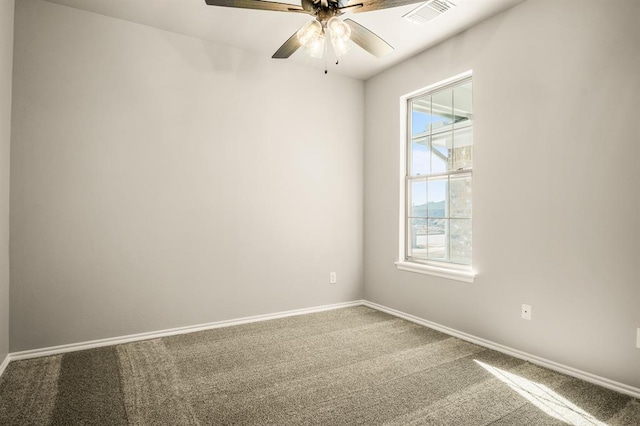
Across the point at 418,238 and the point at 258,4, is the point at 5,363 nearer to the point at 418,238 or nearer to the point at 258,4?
the point at 258,4

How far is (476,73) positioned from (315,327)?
273 cm

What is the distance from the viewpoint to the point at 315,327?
345cm

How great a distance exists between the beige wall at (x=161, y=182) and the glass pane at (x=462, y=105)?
1.33 meters

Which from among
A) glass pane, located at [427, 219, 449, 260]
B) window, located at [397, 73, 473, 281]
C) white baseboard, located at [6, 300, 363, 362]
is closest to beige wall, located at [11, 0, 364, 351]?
white baseboard, located at [6, 300, 363, 362]

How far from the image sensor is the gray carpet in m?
1.93

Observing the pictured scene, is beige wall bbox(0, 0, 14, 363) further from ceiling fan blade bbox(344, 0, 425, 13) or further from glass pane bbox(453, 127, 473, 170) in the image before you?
glass pane bbox(453, 127, 473, 170)

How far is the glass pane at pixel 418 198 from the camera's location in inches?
147

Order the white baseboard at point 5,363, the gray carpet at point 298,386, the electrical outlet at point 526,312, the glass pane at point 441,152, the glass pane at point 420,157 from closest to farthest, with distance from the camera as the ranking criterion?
1. the gray carpet at point 298,386
2. the white baseboard at point 5,363
3. the electrical outlet at point 526,312
4. the glass pane at point 441,152
5. the glass pane at point 420,157

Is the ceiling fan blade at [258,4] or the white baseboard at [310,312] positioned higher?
the ceiling fan blade at [258,4]

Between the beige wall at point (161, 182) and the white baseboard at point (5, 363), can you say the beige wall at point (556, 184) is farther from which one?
the white baseboard at point (5, 363)

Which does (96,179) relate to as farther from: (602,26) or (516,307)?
(602,26)

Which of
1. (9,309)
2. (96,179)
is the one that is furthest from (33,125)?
(9,309)

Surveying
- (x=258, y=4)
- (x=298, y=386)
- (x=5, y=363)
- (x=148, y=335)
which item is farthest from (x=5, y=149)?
(x=298, y=386)

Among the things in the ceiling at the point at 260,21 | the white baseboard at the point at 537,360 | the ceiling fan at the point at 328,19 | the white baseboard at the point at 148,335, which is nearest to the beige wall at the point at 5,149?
the white baseboard at the point at 148,335
